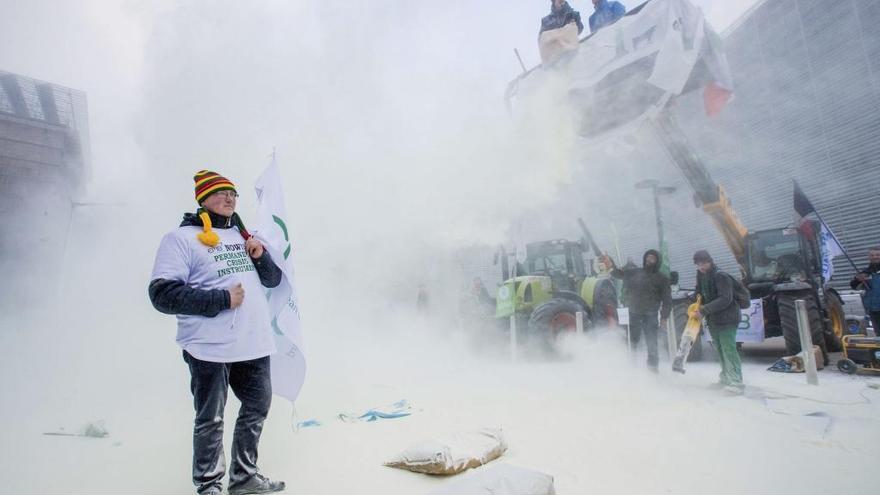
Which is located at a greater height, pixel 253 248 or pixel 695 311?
pixel 253 248

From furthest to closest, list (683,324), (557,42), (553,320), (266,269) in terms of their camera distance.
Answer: (553,320)
(683,324)
(557,42)
(266,269)

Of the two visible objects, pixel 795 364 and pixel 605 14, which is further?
pixel 605 14

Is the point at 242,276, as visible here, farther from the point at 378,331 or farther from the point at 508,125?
the point at 378,331

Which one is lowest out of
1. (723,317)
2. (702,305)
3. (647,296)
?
(723,317)

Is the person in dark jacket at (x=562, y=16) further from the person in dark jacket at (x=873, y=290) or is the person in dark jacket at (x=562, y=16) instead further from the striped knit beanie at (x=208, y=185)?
the striped knit beanie at (x=208, y=185)

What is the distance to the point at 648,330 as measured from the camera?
526 centimetres

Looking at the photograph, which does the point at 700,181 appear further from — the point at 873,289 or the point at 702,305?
the point at 702,305

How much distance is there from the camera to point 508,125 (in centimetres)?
600

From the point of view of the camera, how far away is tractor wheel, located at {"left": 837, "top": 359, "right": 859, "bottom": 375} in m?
4.50

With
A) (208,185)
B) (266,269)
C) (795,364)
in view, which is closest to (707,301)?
(795,364)

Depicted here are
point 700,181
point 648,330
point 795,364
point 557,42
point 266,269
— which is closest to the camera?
point 266,269

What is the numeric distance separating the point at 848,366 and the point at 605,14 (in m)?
5.12

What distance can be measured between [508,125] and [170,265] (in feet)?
16.7

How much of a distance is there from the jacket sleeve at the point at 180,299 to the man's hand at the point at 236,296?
0.05m
